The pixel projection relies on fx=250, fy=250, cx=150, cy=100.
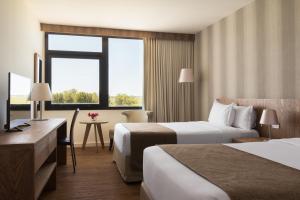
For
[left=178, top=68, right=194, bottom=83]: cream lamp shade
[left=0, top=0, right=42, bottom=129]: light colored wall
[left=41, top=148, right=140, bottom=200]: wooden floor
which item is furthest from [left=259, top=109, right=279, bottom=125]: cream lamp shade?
[left=0, top=0, right=42, bottom=129]: light colored wall

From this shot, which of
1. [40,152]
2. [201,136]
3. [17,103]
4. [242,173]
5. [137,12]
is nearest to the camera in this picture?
[242,173]

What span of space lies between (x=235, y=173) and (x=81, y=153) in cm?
380

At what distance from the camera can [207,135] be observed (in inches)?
128

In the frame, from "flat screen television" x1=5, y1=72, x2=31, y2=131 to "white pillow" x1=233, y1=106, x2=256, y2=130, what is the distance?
2.84 m

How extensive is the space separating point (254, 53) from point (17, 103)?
3257mm

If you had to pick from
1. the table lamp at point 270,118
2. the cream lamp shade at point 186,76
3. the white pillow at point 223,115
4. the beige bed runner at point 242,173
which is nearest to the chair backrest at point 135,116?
the cream lamp shade at point 186,76

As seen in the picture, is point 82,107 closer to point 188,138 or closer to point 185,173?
point 188,138

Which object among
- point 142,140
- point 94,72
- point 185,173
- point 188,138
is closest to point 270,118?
point 188,138

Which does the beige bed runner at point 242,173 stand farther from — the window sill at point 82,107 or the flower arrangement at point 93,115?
the window sill at point 82,107

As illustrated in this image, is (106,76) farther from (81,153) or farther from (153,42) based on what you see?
(81,153)

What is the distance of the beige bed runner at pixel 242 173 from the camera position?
1161 millimetres

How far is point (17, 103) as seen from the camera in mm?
2637

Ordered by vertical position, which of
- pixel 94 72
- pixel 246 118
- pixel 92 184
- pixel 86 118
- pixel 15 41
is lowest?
pixel 92 184

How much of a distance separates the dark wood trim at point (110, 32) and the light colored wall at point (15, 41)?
54 centimetres
